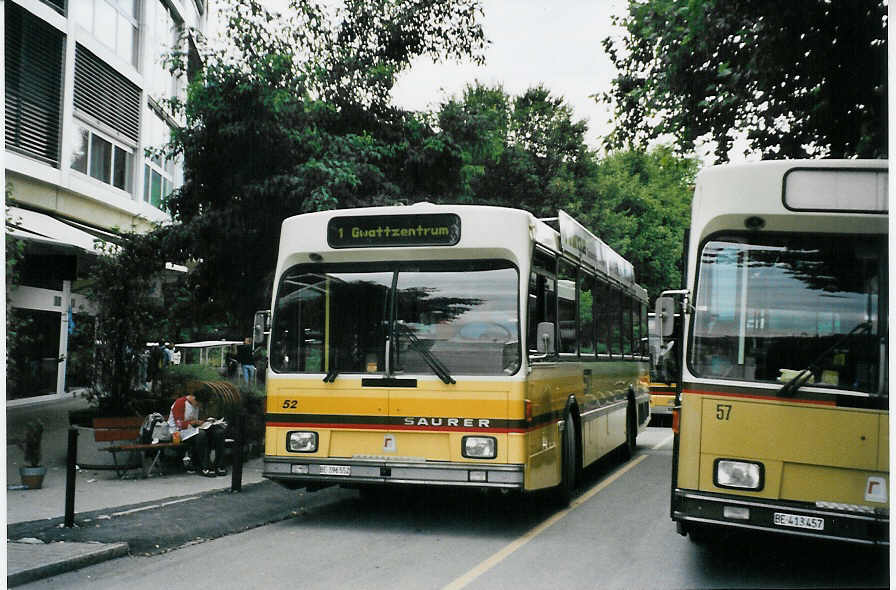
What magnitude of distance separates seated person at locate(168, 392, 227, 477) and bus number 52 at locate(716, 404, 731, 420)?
812cm

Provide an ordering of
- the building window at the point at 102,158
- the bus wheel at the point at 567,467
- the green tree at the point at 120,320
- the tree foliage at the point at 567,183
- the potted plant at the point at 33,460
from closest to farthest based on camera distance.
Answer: the bus wheel at the point at 567,467
the potted plant at the point at 33,460
the green tree at the point at 120,320
the building window at the point at 102,158
the tree foliage at the point at 567,183

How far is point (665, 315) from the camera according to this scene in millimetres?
7051

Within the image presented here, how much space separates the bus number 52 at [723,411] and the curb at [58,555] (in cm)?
501

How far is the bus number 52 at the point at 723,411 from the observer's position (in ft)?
22.2

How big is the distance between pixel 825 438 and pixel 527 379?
303 centimetres

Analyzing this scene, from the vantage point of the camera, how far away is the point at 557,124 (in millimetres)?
38344

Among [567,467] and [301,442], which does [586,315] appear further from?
[301,442]

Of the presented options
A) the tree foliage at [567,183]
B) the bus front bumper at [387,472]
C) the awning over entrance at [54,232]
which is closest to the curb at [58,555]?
the bus front bumper at [387,472]

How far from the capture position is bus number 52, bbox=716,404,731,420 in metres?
6.77

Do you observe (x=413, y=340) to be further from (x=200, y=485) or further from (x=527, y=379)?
(x=200, y=485)

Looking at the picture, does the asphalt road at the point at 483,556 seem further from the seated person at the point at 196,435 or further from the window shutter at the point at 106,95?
the window shutter at the point at 106,95

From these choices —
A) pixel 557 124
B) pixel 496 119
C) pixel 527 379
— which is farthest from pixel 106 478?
pixel 557 124

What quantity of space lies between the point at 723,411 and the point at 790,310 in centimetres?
85

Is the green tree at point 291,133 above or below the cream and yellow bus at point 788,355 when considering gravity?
above
